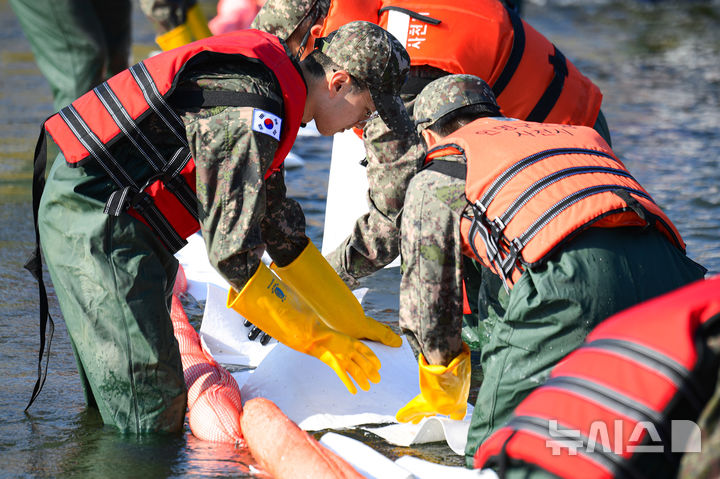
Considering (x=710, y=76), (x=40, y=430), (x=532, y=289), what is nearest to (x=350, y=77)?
(x=532, y=289)

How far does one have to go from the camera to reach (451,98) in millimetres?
2953

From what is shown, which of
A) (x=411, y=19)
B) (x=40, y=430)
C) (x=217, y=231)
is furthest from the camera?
(x=411, y=19)

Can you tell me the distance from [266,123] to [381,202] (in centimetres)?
118

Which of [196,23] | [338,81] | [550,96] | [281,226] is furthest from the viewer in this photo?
[196,23]

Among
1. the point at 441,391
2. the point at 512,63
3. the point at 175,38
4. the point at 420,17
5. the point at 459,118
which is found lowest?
the point at 441,391

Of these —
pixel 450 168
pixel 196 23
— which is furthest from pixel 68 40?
pixel 450 168

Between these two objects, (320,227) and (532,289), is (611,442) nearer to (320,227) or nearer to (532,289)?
(532,289)

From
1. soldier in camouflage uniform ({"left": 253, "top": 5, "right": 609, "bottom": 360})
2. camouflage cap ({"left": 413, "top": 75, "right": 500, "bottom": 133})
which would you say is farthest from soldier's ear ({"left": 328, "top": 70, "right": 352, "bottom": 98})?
soldier in camouflage uniform ({"left": 253, "top": 5, "right": 609, "bottom": 360})

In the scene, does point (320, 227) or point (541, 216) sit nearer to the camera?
point (541, 216)

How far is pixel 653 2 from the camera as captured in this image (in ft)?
60.8

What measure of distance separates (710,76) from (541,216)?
29.4ft

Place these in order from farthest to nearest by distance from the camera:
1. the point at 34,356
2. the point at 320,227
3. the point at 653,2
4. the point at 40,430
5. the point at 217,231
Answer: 1. the point at 653,2
2. the point at 320,227
3. the point at 34,356
4. the point at 40,430
5. the point at 217,231

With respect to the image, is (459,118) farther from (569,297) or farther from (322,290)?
(322,290)

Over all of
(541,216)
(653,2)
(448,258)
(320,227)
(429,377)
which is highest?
(541,216)
